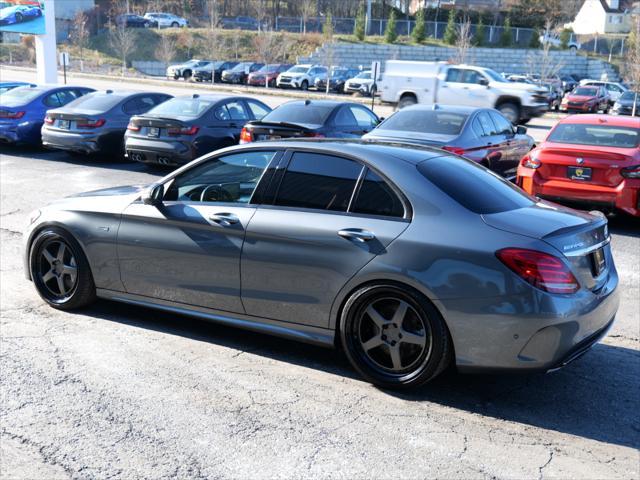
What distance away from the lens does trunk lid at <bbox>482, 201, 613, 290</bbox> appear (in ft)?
14.2

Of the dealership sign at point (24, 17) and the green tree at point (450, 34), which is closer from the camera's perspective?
the dealership sign at point (24, 17)

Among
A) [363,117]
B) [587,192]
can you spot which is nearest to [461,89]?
[363,117]

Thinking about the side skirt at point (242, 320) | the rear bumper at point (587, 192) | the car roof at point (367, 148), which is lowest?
the side skirt at point (242, 320)

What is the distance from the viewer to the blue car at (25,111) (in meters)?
16.1

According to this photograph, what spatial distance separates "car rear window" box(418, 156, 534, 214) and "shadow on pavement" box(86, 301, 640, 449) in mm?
1106

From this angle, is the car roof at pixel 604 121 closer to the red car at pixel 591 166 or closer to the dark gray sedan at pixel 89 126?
the red car at pixel 591 166

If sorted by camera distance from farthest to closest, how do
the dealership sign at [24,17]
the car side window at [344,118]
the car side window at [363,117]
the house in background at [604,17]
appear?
1. the house in background at [604,17]
2. the dealership sign at [24,17]
3. the car side window at [363,117]
4. the car side window at [344,118]

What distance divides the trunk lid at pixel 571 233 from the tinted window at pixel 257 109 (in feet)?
34.9

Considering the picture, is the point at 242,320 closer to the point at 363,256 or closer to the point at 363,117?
the point at 363,256

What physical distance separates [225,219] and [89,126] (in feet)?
35.1

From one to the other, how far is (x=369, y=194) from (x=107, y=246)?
216cm

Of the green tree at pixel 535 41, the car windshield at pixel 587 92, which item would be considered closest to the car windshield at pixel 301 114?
the car windshield at pixel 587 92

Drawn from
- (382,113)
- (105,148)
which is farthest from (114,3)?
(105,148)

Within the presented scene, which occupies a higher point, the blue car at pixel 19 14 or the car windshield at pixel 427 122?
the blue car at pixel 19 14
